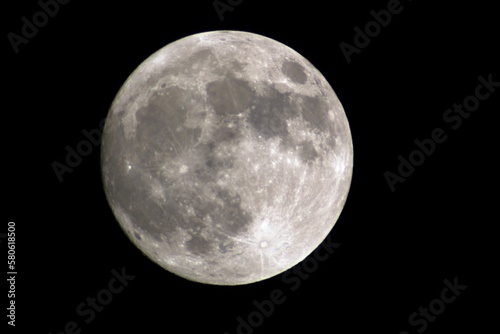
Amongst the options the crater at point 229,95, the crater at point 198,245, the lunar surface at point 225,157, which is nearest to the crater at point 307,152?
A: the lunar surface at point 225,157

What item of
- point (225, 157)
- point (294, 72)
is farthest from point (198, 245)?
point (294, 72)

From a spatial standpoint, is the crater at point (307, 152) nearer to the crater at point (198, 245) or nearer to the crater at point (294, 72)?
the crater at point (294, 72)

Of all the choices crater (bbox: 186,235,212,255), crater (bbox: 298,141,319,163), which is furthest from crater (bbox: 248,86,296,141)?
crater (bbox: 186,235,212,255)

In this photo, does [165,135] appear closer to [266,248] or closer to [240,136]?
[240,136]

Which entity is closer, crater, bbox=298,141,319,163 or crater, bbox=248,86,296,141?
crater, bbox=248,86,296,141

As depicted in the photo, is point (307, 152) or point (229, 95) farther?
point (307, 152)

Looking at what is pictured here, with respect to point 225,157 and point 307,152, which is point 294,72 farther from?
point 225,157

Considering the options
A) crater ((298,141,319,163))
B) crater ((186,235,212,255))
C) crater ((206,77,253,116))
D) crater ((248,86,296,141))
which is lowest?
crater ((186,235,212,255))

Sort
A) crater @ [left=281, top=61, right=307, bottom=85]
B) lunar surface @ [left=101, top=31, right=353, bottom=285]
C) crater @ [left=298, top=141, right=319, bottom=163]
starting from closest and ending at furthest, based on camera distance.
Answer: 1. lunar surface @ [left=101, top=31, right=353, bottom=285]
2. crater @ [left=298, top=141, right=319, bottom=163]
3. crater @ [left=281, top=61, right=307, bottom=85]

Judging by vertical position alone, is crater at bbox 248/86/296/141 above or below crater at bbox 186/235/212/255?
above

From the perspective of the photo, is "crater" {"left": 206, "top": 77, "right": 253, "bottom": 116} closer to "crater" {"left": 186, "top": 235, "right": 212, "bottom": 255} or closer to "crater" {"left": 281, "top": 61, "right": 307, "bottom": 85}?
"crater" {"left": 281, "top": 61, "right": 307, "bottom": 85}
